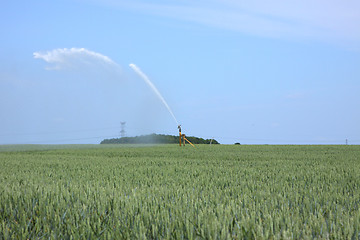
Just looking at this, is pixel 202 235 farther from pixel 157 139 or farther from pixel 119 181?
pixel 157 139

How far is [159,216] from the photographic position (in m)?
2.47

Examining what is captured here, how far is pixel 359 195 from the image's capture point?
3.66 m

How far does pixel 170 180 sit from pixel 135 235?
2.65 meters

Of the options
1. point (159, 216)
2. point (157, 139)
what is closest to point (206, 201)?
point (159, 216)

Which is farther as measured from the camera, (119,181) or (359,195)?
(119,181)

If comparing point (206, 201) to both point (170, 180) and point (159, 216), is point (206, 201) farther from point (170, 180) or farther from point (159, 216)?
point (170, 180)

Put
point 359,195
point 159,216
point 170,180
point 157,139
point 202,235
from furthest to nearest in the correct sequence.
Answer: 1. point 157,139
2. point 170,180
3. point 359,195
4. point 159,216
5. point 202,235

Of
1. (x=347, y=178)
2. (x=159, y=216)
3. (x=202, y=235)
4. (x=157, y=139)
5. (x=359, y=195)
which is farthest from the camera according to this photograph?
(x=157, y=139)

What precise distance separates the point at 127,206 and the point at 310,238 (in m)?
1.43

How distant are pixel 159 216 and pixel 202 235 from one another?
0.57 m

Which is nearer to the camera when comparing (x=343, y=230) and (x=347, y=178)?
(x=343, y=230)

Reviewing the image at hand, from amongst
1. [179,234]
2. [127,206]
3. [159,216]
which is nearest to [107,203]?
[127,206]

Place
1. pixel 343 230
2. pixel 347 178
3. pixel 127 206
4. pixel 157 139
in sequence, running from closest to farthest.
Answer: pixel 343 230 < pixel 127 206 < pixel 347 178 < pixel 157 139

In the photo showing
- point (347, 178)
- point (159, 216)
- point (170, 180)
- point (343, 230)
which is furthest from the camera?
point (347, 178)
